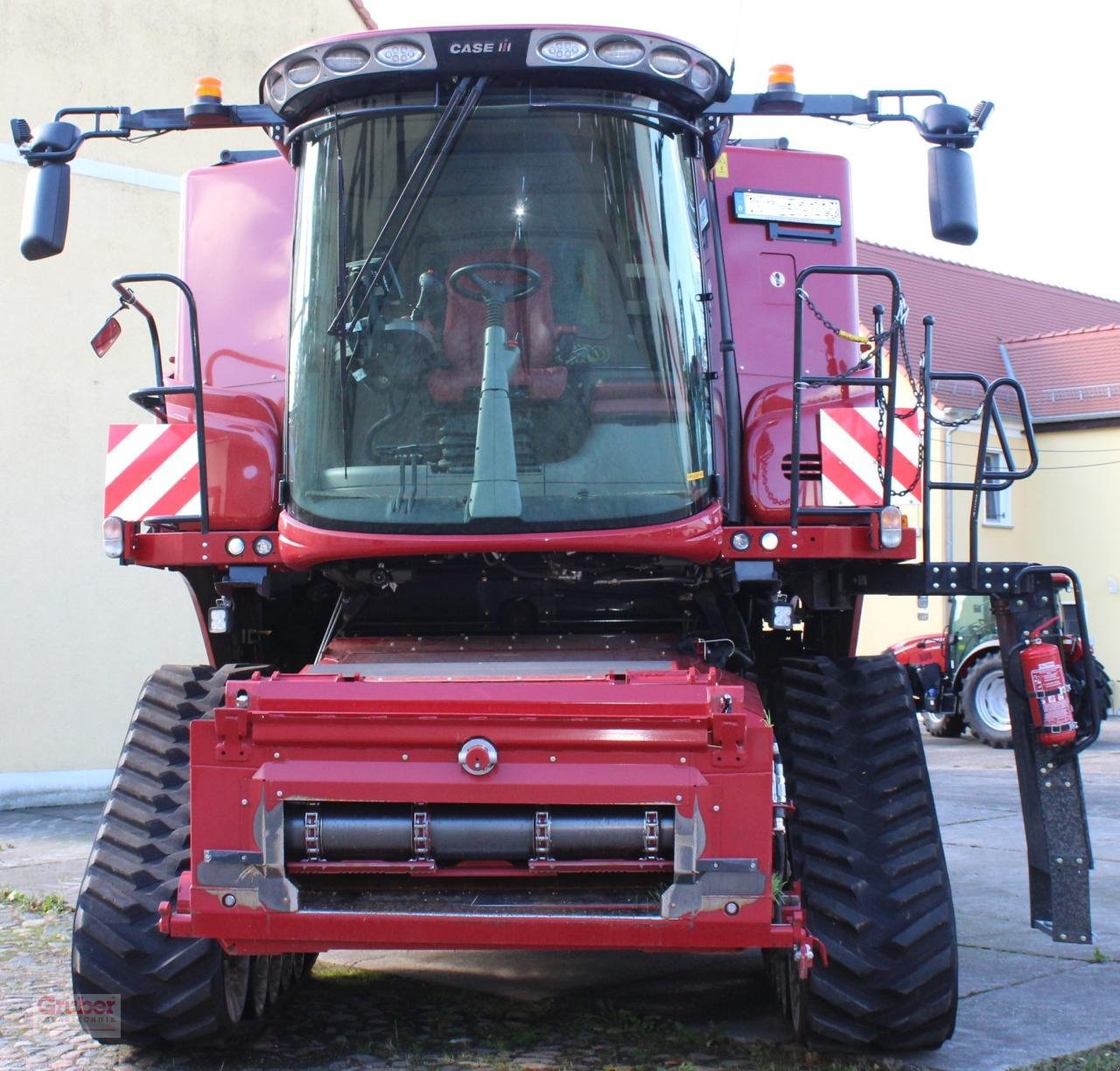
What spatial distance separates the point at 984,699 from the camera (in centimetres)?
1772

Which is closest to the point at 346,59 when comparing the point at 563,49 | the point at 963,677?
the point at 563,49

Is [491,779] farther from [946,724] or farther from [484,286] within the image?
[946,724]

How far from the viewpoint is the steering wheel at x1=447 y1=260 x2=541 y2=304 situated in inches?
184

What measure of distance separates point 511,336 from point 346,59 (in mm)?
970

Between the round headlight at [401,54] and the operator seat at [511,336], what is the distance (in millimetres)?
589

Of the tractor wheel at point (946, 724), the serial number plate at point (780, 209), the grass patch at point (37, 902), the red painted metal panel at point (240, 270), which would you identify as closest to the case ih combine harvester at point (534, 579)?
the red painted metal panel at point (240, 270)

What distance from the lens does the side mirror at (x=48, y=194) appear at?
4.85m

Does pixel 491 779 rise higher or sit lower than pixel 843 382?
lower

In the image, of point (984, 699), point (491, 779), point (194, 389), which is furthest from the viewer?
point (984, 699)

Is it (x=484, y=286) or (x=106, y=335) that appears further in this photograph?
(x=106, y=335)

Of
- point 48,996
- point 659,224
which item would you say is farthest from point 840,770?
point 48,996

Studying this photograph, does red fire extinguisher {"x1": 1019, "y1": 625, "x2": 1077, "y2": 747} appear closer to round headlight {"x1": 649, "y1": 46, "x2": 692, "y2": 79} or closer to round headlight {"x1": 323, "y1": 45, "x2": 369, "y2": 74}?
round headlight {"x1": 649, "y1": 46, "x2": 692, "y2": 79}

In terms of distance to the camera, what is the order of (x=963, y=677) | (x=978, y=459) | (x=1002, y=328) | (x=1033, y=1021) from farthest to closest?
1. (x=1002, y=328)
2. (x=963, y=677)
3. (x=1033, y=1021)
4. (x=978, y=459)

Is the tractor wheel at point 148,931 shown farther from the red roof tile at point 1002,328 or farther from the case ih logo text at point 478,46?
the red roof tile at point 1002,328
